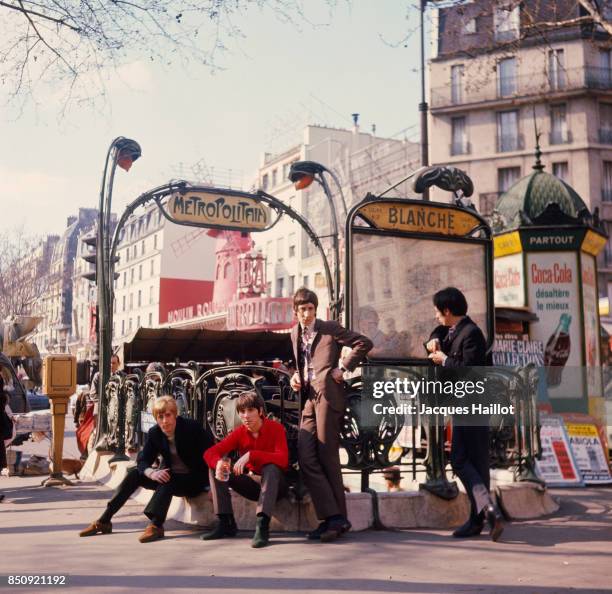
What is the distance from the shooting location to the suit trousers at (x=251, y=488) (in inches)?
239

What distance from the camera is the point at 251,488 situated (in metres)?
6.23

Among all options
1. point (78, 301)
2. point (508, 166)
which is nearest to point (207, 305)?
point (508, 166)

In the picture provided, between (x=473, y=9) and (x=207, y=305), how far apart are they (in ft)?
158

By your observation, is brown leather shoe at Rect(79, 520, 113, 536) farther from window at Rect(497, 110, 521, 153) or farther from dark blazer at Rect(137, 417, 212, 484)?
window at Rect(497, 110, 521, 153)

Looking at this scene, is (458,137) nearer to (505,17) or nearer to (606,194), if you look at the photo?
(606,194)

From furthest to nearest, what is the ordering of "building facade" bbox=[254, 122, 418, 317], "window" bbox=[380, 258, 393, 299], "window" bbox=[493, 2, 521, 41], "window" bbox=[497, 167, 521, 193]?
"building facade" bbox=[254, 122, 418, 317]
"window" bbox=[497, 167, 521, 193]
"window" bbox=[493, 2, 521, 41]
"window" bbox=[380, 258, 393, 299]

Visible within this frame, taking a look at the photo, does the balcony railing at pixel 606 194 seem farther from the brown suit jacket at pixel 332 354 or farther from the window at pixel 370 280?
the brown suit jacket at pixel 332 354

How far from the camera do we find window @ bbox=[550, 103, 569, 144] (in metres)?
40.8

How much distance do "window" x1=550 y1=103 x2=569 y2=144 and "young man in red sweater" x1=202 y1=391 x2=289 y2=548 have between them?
125 feet

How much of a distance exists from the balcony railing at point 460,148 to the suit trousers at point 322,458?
38.8 metres

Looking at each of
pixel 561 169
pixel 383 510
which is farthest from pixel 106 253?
pixel 561 169

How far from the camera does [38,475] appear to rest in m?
10.9

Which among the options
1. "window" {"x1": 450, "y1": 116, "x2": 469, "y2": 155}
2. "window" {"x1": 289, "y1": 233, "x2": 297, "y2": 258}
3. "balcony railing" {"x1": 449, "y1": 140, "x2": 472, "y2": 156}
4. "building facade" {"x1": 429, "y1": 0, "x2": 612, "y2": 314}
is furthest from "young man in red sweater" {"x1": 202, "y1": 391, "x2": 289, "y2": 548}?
"window" {"x1": 289, "y1": 233, "x2": 297, "y2": 258}


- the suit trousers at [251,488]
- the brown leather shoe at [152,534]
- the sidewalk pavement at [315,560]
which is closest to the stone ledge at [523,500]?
the sidewalk pavement at [315,560]
